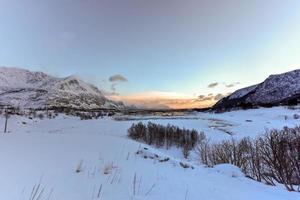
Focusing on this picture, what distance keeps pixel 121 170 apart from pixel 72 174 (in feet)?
3.76

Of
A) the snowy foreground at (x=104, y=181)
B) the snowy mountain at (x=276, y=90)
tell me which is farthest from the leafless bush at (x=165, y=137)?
the snowy mountain at (x=276, y=90)

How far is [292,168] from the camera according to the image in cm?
854

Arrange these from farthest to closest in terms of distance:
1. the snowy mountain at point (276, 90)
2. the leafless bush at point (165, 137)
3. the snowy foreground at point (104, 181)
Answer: the snowy mountain at point (276, 90)
the leafless bush at point (165, 137)
the snowy foreground at point (104, 181)

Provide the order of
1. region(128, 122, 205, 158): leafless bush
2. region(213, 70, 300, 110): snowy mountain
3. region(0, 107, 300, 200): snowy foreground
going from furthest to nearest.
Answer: region(213, 70, 300, 110): snowy mountain
region(128, 122, 205, 158): leafless bush
region(0, 107, 300, 200): snowy foreground

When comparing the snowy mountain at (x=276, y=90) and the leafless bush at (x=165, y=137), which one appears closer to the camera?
the leafless bush at (x=165, y=137)

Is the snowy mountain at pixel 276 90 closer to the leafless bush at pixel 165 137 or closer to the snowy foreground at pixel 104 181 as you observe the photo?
the leafless bush at pixel 165 137

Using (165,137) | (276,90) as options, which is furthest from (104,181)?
(276,90)

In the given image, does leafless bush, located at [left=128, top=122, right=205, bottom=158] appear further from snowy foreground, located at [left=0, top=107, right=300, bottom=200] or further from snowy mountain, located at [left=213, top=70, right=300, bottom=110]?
snowy mountain, located at [left=213, top=70, right=300, bottom=110]

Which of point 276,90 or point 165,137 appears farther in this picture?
point 276,90

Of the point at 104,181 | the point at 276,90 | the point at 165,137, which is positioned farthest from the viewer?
the point at 276,90

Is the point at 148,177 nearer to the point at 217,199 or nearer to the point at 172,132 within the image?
the point at 217,199

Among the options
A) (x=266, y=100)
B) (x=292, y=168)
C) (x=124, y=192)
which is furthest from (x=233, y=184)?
(x=266, y=100)

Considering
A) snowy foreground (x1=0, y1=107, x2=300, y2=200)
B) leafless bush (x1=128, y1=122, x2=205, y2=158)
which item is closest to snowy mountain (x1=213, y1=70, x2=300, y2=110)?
leafless bush (x1=128, y1=122, x2=205, y2=158)

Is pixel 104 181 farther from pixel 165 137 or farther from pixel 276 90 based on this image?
pixel 276 90
